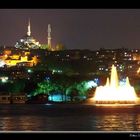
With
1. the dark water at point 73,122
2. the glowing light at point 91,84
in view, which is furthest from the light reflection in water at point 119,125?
the glowing light at point 91,84

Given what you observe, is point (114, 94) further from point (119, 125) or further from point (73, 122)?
point (119, 125)

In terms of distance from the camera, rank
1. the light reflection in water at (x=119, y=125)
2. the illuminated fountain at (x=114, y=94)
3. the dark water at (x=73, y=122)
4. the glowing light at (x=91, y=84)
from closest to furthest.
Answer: the light reflection in water at (x=119, y=125) → the dark water at (x=73, y=122) → the glowing light at (x=91, y=84) → the illuminated fountain at (x=114, y=94)

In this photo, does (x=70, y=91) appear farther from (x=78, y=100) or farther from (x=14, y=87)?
(x=14, y=87)

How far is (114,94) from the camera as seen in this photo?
17438mm

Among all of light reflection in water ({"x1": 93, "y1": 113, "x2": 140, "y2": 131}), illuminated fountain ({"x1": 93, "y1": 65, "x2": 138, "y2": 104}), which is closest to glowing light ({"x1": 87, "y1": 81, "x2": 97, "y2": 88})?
illuminated fountain ({"x1": 93, "y1": 65, "x2": 138, "y2": 104})

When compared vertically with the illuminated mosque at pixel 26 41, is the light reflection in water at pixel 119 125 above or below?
below

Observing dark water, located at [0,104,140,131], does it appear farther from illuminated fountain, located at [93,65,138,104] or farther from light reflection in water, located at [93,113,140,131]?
illuminated fountain, located at [93,65,138,104]

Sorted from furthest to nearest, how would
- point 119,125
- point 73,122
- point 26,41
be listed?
point 26,41 < point 73,122 < point 119,125

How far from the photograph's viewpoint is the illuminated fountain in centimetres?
1692

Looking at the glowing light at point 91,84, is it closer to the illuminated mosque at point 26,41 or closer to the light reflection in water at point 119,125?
the illuminated mosque at point 26,41

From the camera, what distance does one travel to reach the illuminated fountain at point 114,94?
16.9 m

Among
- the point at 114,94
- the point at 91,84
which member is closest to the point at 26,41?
the point at 91,84
